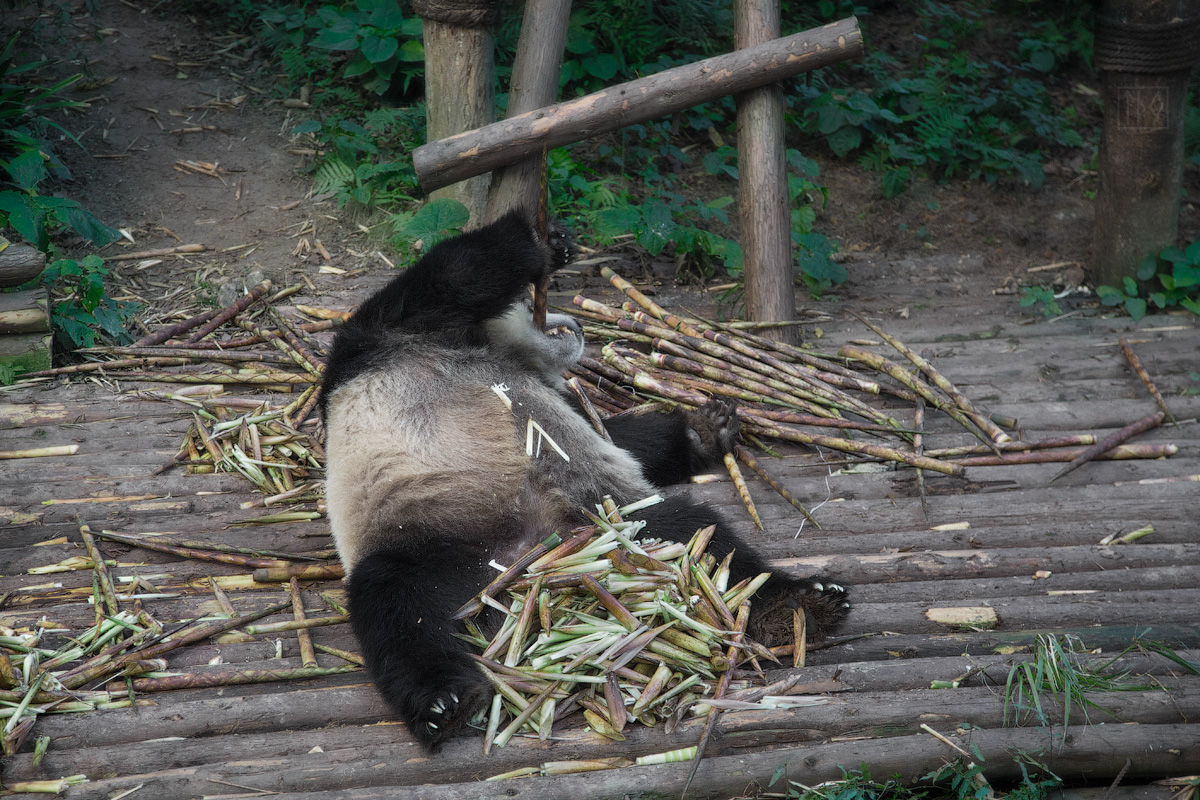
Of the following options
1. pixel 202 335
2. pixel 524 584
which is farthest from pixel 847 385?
pixel 202 335

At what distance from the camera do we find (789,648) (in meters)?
2.70

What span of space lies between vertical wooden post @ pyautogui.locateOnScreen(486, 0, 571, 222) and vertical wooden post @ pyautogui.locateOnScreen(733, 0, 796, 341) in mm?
888

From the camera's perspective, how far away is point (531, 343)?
353 centimetres

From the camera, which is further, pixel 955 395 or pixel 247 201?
pixel 247 201

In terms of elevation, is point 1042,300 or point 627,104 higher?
point 627,104

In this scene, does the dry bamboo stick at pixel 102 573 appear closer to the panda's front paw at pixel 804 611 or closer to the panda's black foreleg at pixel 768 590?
the panda's black foreleg at pixel 768 590

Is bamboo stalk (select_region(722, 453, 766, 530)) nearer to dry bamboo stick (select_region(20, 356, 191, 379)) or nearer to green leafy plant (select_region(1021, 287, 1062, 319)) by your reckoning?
green leafy plant (select_region(1021, 287, 1062, 319))

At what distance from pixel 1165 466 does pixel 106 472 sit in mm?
3945

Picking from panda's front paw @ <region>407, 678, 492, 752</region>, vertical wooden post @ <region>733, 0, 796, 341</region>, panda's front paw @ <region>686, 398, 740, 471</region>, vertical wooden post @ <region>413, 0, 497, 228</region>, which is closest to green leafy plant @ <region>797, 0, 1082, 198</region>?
vertical wooden post @ <region>733, 0, 796, 341</region>

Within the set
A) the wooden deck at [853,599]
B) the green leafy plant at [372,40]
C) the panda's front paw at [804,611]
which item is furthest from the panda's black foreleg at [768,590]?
the green leafy plant at [372,40]

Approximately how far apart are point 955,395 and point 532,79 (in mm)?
2136

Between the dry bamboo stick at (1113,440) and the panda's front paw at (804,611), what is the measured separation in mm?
1243

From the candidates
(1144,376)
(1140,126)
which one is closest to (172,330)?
(1144,376)

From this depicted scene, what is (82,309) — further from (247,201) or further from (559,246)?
(559,246)
